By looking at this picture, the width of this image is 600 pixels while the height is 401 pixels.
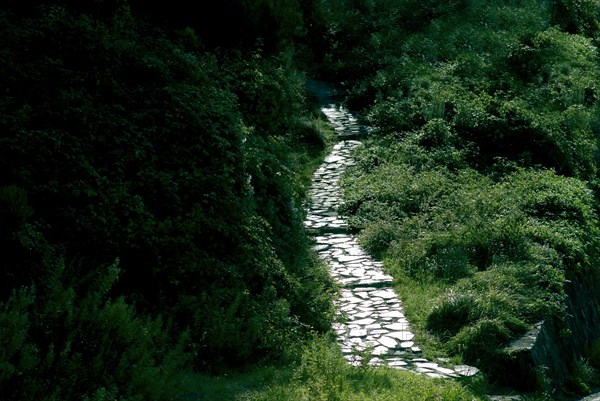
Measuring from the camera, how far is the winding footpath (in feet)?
28.2

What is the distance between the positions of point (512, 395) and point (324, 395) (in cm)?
255

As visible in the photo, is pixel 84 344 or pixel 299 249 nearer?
pixel 84 344

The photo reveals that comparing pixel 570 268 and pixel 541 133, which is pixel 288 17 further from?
pixel 570 268

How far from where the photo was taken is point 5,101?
314 inches

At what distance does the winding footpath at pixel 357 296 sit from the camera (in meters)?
8.59

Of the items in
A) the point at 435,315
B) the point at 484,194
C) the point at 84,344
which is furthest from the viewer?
the point at 484,194

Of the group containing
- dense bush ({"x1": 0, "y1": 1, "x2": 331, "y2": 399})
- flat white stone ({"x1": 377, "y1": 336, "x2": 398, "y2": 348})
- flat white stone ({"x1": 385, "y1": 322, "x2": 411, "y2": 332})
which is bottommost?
flat white stone ({"x1": 377, "y1": 336, "x2": 398, "y2": 348})

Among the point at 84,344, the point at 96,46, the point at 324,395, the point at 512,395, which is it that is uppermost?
the point at 96,46

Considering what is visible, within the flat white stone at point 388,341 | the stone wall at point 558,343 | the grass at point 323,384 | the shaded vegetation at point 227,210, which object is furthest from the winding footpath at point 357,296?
the stone wall at point 558,343

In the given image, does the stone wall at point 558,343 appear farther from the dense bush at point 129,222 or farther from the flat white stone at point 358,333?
the dense bush at point 129,222

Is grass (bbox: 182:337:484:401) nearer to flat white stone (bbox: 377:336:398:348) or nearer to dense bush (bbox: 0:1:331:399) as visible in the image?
dense bush (bbox: 0:1:331:399)

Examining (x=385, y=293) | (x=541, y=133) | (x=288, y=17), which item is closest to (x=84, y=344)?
(x=385, y=293)

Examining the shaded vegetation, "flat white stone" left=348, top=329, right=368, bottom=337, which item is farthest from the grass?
"flat white stone" left=348, top=329, right=368, bottom=337

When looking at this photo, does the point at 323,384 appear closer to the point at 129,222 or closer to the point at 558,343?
the point at 129,222
